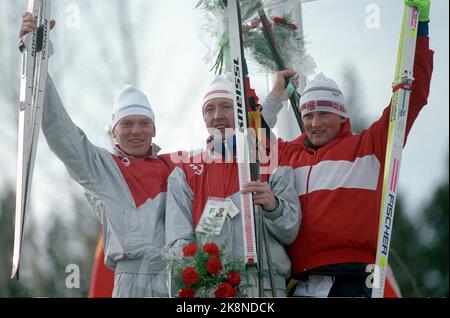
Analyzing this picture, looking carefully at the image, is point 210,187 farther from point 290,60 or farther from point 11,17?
point 11,17

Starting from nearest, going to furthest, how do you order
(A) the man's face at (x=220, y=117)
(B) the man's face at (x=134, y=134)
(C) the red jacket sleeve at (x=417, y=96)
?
1. (C) the red jacket sleeve at (x=417, y=96)
2. (A) the man's face at (x=220, y=117)
3. (B) the man's face at (x=134, y=134)

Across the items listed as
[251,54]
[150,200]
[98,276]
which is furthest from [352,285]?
[98,276]

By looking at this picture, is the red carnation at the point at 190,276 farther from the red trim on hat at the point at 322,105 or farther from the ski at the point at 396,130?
the red trim on hat at the point at 322,105

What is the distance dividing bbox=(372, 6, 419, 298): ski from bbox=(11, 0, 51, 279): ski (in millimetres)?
1784

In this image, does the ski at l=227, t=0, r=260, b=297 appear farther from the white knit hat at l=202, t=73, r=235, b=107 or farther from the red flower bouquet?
the white knit hat at l=202, t=73, r=235, b=107

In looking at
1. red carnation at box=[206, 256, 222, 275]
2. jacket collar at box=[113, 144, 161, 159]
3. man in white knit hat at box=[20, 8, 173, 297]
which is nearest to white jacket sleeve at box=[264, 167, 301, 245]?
red carnation at box=[206, 256, 222, 275]

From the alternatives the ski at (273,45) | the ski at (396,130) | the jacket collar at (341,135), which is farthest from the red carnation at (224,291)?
the ski at (273,45)

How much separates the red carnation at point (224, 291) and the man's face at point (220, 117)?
91 cm

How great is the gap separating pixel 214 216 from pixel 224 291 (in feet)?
1.51

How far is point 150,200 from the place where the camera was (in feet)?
16.7

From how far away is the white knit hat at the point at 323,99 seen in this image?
509cm

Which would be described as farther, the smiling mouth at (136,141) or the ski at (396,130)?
the smiling mouth at (136,141)

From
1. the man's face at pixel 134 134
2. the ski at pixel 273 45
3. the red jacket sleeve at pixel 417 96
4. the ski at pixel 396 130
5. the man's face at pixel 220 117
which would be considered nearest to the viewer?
the ski at pixel 396 130
